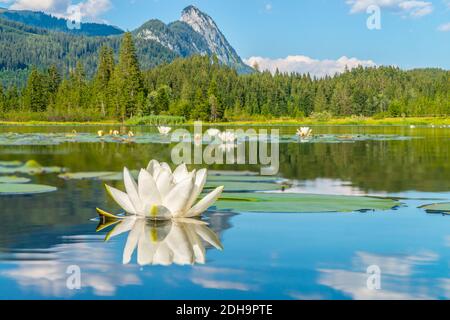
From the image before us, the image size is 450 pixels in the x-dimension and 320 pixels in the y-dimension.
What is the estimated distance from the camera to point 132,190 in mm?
5285

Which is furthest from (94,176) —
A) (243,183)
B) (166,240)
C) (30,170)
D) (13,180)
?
(166,240)

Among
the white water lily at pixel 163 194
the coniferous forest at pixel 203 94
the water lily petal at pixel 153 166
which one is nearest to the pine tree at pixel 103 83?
the coniferous forest at pixel 203 94

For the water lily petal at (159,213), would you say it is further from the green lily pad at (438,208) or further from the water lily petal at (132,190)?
the green lily pad at (438,208)

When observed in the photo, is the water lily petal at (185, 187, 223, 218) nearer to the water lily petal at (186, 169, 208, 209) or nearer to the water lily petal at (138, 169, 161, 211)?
the water lily petal at (186, 169, 208, 209)

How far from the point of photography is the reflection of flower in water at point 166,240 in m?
4.02

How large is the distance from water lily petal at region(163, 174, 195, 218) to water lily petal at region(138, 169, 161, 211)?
0.10 m

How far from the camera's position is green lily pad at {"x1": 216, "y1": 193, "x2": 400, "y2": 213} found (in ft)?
19.8

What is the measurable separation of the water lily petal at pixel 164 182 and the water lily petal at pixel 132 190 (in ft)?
0.83

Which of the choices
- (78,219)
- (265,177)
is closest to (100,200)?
(78,219)

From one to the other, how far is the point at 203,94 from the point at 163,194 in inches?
4260

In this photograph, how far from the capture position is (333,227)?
527cm

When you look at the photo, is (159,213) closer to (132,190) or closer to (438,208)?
(132,190)

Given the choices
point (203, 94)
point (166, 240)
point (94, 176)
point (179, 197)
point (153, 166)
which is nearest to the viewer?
point (166, 240)
